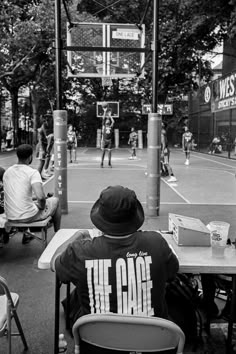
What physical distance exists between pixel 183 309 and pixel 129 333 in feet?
4.28

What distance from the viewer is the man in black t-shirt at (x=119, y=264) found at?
6.81ft

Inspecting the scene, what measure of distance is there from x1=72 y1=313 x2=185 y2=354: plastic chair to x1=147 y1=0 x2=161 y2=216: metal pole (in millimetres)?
5386

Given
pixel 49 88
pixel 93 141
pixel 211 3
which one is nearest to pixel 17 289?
pixel 211 3

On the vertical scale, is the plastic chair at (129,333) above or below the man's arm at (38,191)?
below

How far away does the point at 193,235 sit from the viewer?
290 cm

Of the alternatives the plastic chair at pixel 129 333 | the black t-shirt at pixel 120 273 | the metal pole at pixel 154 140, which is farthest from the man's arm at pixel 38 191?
the plastic chair at pixel 129 333

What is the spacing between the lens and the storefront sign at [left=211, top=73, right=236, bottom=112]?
17.3 meters

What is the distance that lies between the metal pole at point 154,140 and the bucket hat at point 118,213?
5084mm

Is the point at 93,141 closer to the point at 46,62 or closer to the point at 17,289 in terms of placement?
the point at 46,62

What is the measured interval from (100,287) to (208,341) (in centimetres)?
154

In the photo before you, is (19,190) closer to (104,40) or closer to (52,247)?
(52,247)

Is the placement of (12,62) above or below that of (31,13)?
below

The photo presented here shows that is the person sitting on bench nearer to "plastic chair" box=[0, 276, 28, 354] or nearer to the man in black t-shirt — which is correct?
"plastic chair" box=[0, 276, 28, 354]

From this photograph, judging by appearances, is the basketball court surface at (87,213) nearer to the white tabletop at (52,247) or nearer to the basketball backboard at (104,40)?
the white tabletop at (52,247)
